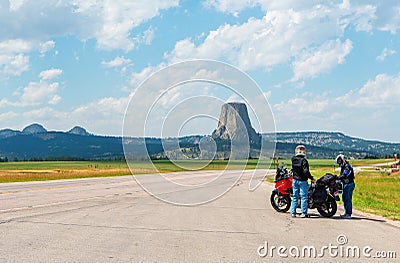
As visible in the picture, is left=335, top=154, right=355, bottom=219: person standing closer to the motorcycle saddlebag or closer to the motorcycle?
the motorcycle

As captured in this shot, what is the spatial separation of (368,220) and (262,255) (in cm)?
656

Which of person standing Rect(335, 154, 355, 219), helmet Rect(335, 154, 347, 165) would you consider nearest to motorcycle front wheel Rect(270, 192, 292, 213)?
person standing Rect(335, 154, 355, 219)

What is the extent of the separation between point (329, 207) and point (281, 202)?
1.53 m

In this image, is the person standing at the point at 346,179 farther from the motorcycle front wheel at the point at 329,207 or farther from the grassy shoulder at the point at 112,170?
the grassy shoulder at the point at 112,170

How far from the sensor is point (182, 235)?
10023mm

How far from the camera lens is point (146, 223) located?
11703mm

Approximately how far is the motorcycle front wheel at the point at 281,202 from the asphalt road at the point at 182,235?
1.48 feet

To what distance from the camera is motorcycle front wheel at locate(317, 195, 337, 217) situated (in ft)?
46.3

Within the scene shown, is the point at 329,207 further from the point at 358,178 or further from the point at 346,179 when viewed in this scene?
the point at 358,178

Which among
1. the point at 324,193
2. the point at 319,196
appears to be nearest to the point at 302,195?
the point at 319,196

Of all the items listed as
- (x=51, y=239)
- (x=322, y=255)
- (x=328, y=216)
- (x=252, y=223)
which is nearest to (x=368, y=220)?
(x=328, y=216)

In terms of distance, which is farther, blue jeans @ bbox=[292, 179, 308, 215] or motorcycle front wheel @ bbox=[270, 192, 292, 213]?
motorcycle front wheel @ bbox=[270, 192, 292, 213]

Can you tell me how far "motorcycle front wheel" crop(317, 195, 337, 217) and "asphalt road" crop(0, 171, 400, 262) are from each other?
37cm

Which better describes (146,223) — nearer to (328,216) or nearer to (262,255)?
(262,255)
